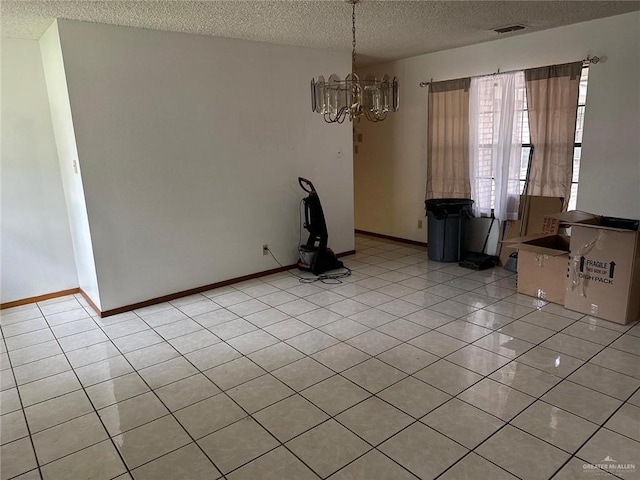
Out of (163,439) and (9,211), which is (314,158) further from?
(163,439)

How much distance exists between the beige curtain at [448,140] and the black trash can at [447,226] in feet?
0.72

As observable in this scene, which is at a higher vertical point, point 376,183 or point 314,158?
point 314,158

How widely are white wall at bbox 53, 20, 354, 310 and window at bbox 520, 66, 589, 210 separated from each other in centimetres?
207

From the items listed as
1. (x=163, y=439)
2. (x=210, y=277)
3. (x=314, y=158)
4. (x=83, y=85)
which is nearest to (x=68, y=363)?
(x=163, y=439)

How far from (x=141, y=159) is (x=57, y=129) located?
87 cm

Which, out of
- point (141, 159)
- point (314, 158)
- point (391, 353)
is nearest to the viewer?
point (391, 353)

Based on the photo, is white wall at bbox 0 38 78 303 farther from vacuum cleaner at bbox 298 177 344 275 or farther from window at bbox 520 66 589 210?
window at bbox 520 66 589 210

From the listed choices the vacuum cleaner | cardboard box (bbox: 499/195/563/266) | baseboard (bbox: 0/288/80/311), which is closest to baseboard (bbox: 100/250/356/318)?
the vacuum cleaner

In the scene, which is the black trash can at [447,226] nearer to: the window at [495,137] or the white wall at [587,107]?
the window at [495,137]

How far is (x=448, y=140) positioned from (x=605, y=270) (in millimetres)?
2426

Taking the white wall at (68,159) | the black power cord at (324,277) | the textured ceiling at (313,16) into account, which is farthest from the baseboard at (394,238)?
the white wall at (68,159)

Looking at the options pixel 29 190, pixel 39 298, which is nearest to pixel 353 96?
pixel 29 190

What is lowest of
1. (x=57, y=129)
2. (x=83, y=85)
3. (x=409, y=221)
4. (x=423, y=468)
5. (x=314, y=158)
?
(x=423, y=468)

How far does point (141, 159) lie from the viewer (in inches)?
151
